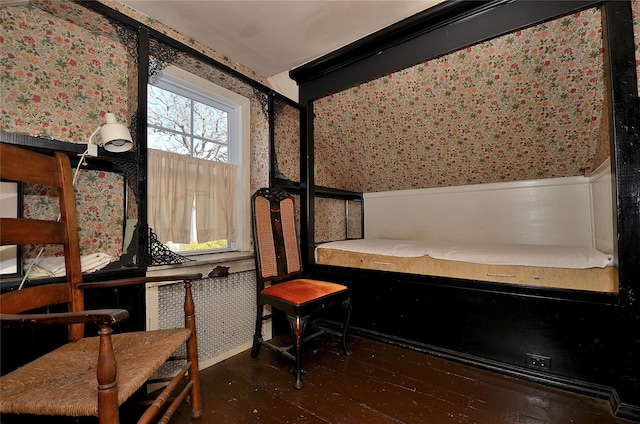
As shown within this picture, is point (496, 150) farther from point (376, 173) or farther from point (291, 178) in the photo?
point (291, 178)

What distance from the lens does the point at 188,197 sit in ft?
6.60

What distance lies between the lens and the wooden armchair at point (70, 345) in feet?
2.77

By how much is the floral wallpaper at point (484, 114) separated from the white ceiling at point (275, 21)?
1.35ft

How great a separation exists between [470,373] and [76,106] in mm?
2855

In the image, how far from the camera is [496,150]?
2432 mm

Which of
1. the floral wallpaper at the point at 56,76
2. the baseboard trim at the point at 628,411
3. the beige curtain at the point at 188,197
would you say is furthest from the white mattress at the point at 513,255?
the floral wallpaper at the point at 56,76

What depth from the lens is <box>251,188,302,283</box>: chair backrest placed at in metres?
2.11

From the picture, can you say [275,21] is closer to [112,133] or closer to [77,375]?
[112,133]

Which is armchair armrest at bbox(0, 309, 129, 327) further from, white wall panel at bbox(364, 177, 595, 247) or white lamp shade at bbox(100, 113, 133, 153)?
white wall panel at bbox(364, 177, 595, 247)

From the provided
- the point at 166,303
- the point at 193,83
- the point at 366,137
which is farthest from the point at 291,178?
the point at 166,303

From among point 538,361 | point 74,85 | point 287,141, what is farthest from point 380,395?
point 74,85

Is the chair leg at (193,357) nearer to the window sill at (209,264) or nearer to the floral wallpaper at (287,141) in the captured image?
the window sill at (209,264)

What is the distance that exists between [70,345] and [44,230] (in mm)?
502

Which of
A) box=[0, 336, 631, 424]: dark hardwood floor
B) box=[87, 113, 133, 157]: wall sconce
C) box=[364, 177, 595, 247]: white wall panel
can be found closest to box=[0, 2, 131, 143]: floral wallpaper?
box=[87, 113, 133, 157]: wall sconce
